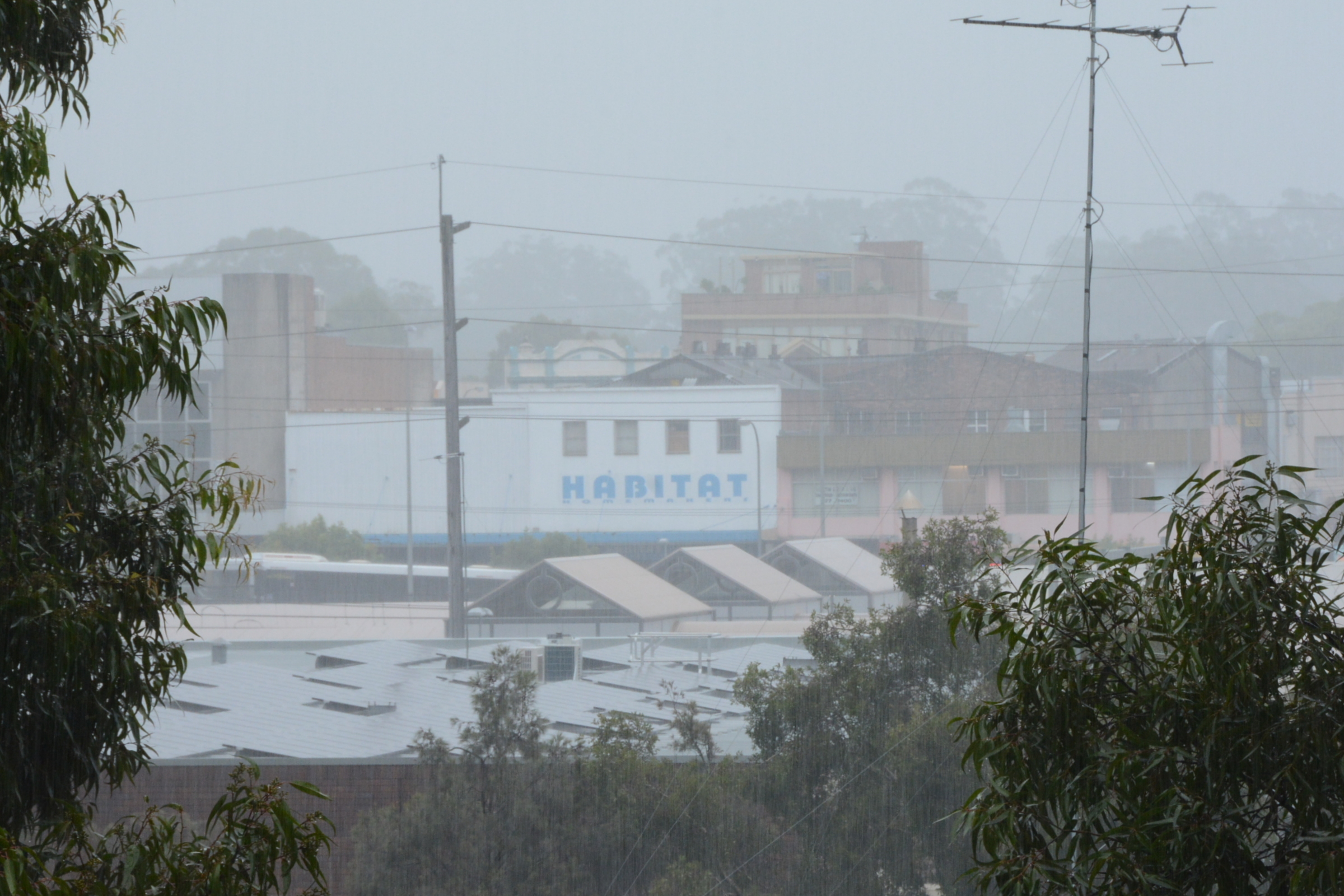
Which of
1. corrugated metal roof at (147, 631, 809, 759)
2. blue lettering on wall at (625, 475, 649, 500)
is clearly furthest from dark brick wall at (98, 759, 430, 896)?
blue lettering on wall at (625, 475, 649, 500)

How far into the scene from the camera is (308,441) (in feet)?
26.0

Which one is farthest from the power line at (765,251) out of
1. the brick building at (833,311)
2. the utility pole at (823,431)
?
the utility pole at (823,431)

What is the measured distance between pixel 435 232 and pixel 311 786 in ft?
26.6

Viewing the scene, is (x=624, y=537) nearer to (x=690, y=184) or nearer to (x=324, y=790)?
(x=324, y=790)

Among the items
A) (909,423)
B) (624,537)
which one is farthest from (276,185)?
(909,423)

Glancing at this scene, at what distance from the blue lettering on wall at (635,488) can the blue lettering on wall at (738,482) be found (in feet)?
1.72

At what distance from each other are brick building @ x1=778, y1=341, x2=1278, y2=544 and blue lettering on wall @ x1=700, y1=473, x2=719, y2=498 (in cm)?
40

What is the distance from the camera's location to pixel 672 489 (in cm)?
736

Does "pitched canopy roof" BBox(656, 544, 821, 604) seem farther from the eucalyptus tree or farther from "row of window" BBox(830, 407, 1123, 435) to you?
the eucalyptus tree

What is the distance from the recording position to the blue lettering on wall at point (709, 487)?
729 centimetres

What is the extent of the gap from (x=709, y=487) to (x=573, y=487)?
906mm

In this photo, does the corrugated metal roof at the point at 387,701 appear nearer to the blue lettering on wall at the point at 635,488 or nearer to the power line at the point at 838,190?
the blue lettering on wall at the point at 635,488

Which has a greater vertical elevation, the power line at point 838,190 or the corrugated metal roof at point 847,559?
the power line at point 838,190

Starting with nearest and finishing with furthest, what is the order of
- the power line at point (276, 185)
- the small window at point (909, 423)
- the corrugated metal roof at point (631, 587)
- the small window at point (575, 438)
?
the corrugated metal roof at point (631, 587)
the small window at point (909, 423)
the small window at point (575, 438)
the power line at point (276, 185)
